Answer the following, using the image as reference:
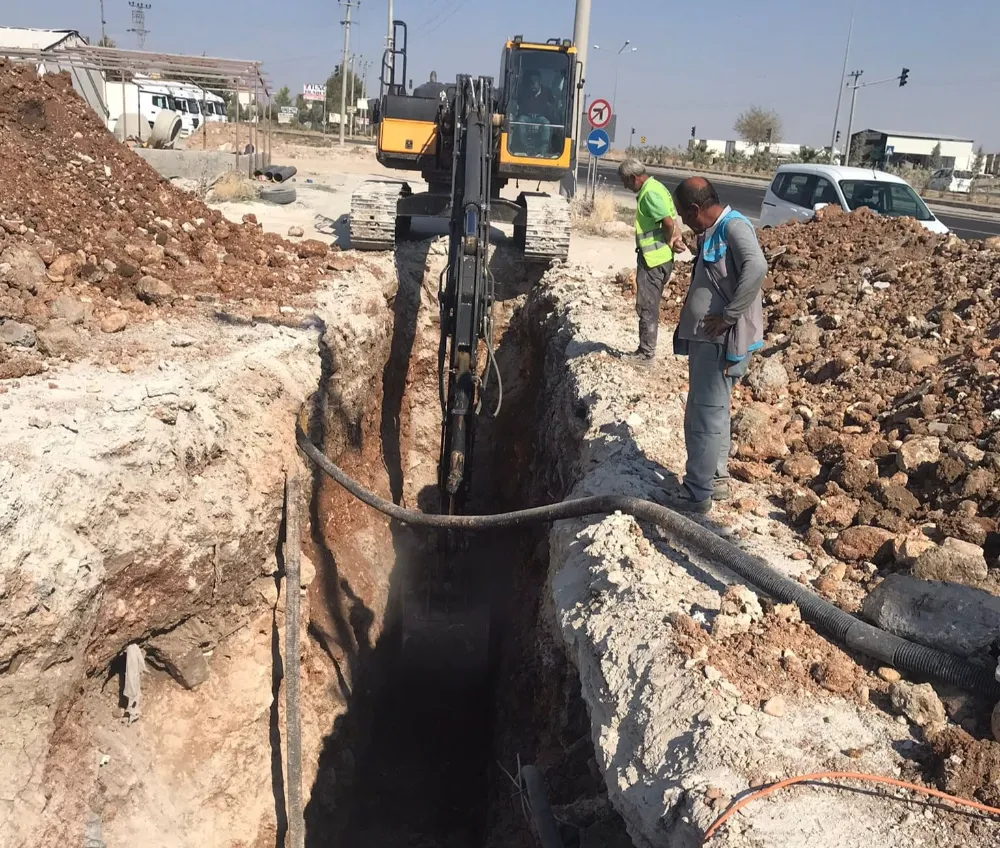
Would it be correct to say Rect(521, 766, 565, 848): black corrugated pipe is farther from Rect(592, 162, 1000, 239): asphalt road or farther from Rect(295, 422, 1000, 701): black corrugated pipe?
Rect(592, 162, 1000, 239): asphalt road

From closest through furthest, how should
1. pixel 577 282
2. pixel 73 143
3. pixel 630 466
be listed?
pixel 630 466 < pixel 73 143 < pixel 577 282

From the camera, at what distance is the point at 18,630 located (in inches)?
159

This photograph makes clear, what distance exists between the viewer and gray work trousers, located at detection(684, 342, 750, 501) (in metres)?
4.59

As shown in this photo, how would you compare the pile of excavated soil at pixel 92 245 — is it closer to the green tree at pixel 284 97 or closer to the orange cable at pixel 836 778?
the orange cable at pixel 836 778

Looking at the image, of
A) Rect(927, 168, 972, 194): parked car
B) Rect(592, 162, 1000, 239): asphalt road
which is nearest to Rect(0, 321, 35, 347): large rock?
Rect(592, 162, 1000, 239): asphalt road

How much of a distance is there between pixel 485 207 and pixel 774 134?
74.2m

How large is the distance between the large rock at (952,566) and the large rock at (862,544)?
32 centimetres

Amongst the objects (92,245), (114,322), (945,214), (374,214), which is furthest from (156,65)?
(945,214)

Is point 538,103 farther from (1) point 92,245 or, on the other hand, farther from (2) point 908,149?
(2) point 908,149

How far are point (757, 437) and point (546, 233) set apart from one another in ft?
18.9

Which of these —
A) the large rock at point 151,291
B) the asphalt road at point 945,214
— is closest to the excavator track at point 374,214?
the large rock at point 151,291

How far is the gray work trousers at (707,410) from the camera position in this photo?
15.0ft

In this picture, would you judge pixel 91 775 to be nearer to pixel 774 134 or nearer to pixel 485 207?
pixel 485 207

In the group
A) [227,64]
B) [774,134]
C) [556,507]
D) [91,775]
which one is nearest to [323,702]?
[91,775]
